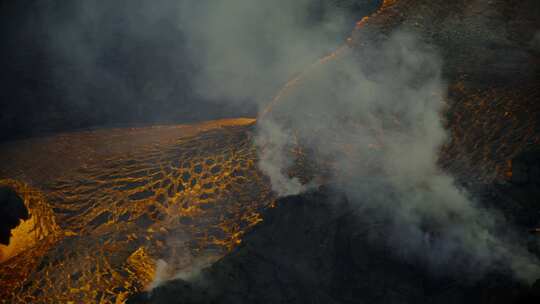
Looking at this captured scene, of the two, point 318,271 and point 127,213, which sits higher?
point 127,213

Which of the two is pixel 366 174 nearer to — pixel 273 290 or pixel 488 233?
pixel 488 233

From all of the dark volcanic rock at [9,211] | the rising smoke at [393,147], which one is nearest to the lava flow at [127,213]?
the dark volcanic rock at [9,211]

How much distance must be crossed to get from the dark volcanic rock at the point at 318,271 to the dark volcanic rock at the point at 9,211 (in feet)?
3.20

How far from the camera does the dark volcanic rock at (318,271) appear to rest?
1.91 metres

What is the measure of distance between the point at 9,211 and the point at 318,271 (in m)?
1.84

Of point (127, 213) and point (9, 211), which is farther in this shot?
point (9, 211)

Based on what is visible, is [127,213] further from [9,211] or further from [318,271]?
[318,271]

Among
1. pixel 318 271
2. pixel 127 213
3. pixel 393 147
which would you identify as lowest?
pixel 318 271

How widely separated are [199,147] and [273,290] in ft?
3.06

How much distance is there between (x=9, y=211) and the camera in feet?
7.99

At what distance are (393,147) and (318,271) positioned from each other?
825 millimetres

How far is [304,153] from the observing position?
2.36 meters

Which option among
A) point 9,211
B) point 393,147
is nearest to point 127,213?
point 9,211

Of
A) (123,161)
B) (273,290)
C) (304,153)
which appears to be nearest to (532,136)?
(304,153)
